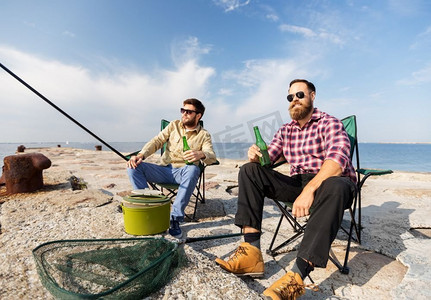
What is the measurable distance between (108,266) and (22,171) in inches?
103

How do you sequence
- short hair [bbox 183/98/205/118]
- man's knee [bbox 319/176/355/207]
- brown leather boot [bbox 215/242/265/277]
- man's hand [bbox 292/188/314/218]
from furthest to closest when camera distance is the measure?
short hair [bbox 183/98/205/118]
brown leather boot [bbox 215/242/265/277]
man's hand [bbox 292/188/314/218]
man's knee [bbox 319/176/355/207]

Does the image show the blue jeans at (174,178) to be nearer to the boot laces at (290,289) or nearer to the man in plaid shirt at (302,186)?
the man in plaid shirt at (302,186)

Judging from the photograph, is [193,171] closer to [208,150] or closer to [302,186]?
[208,150]

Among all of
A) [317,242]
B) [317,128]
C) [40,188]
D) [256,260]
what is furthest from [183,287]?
[40,188]

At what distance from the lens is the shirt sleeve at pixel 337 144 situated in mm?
1777

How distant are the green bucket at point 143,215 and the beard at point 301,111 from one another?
144cm

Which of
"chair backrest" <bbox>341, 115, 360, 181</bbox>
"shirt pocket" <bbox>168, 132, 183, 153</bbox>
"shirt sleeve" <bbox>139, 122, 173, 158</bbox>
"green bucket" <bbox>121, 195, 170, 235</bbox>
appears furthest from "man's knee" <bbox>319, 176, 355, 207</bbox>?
A: "shirt sleeve" <bbox>139, 122, 173, 158</bbox>

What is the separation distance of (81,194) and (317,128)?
2988mm

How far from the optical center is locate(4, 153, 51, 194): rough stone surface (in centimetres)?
325

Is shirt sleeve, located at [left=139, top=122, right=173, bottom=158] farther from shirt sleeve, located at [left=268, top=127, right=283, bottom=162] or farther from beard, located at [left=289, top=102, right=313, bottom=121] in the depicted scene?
beard, located at [left=289, top=102, right=313, bottom=121]

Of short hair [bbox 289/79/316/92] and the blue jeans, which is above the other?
short hair [bbox 289/79/316/92]

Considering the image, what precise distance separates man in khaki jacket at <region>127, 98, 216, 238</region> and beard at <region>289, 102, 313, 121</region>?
1.06 m

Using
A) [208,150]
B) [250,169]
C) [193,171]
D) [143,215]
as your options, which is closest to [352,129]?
[250,169]

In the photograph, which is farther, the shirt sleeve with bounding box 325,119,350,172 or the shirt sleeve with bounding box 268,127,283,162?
the shirt sleeve with bounding box 268,127,283,162
